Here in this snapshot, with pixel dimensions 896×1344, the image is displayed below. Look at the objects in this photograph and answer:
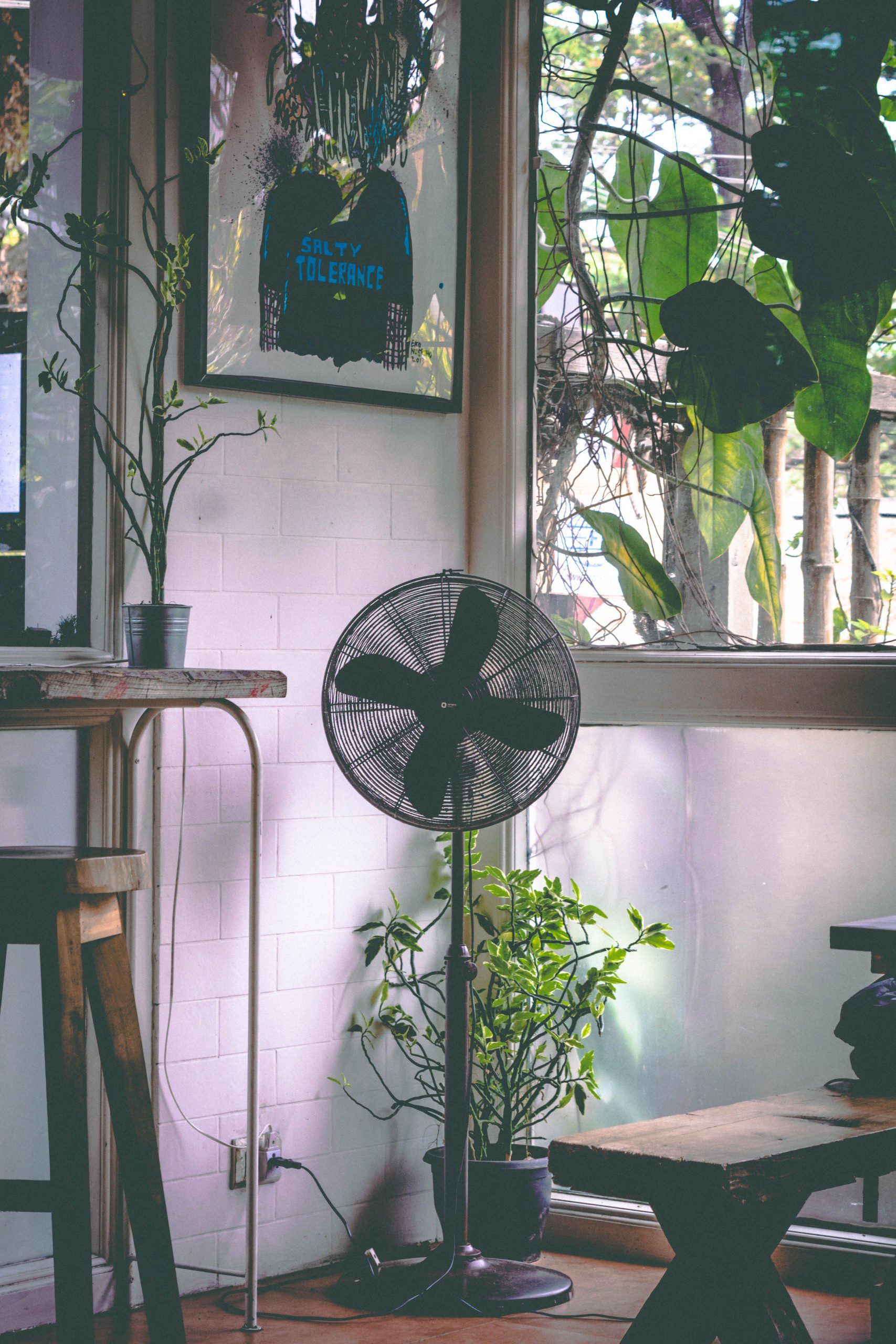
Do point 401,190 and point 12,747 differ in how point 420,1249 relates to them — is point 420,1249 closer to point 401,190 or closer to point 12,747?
point 12,747

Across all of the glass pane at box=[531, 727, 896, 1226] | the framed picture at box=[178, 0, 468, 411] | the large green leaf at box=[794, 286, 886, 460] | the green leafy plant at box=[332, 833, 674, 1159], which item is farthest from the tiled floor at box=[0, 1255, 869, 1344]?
the framed picture at box=[178, 0, 468, 411]

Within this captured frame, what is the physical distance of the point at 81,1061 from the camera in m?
2.29

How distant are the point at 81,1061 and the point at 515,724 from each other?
1.03m

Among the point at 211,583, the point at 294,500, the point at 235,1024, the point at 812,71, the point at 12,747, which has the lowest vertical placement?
the point at 235,1024

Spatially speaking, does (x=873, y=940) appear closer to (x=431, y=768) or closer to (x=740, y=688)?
(x=740, y=688)

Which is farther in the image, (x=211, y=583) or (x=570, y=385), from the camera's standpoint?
(x=570, y=385)

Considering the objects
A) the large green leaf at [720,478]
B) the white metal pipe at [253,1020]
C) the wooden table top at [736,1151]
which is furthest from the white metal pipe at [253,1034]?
the large green leaf at [720,478]

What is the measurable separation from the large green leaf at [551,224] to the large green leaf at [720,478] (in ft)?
1.68

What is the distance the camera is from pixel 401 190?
335cm

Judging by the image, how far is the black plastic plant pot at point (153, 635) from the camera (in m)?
2.68

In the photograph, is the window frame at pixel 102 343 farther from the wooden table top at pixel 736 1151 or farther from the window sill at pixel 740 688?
the wooden table top at pixel 736 1151

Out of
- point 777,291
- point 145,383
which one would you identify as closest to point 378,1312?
point 145,383

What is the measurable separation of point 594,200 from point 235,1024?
206cm

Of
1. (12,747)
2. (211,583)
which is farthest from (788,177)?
(12,747)
